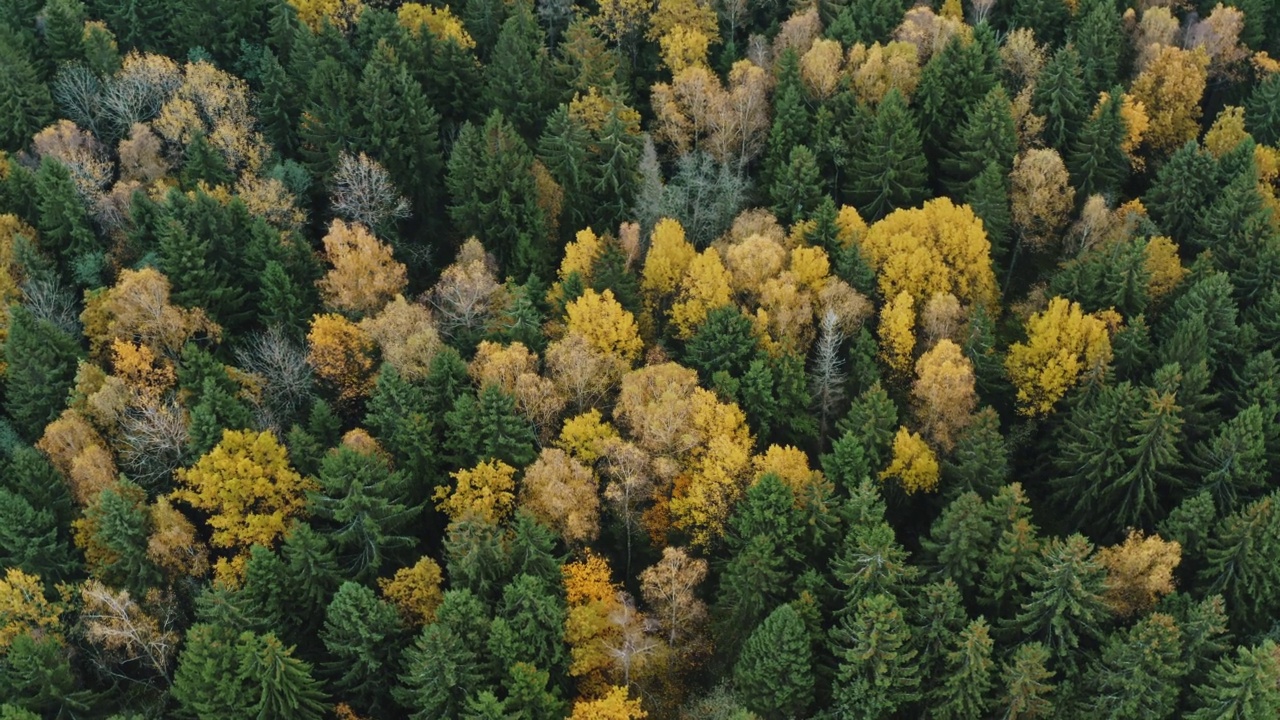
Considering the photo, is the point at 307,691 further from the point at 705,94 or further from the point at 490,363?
the point at 705,94

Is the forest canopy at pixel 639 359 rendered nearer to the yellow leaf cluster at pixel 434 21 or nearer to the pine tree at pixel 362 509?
the pine tree at pixel 362 509

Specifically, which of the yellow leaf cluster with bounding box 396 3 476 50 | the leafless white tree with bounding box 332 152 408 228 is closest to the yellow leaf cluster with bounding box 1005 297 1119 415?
the leafless white tree with bounding box 332 152 408 228

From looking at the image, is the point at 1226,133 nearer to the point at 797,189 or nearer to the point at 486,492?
the point at 797,189

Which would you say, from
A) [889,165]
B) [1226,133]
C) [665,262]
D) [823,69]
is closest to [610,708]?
[665,262]

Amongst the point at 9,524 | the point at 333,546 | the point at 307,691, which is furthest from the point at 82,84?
the point at 307,691

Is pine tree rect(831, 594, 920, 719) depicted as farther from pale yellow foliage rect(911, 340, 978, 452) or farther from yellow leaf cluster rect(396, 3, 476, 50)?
yellow leaf cluster rect(396, 3, 476, 50)
